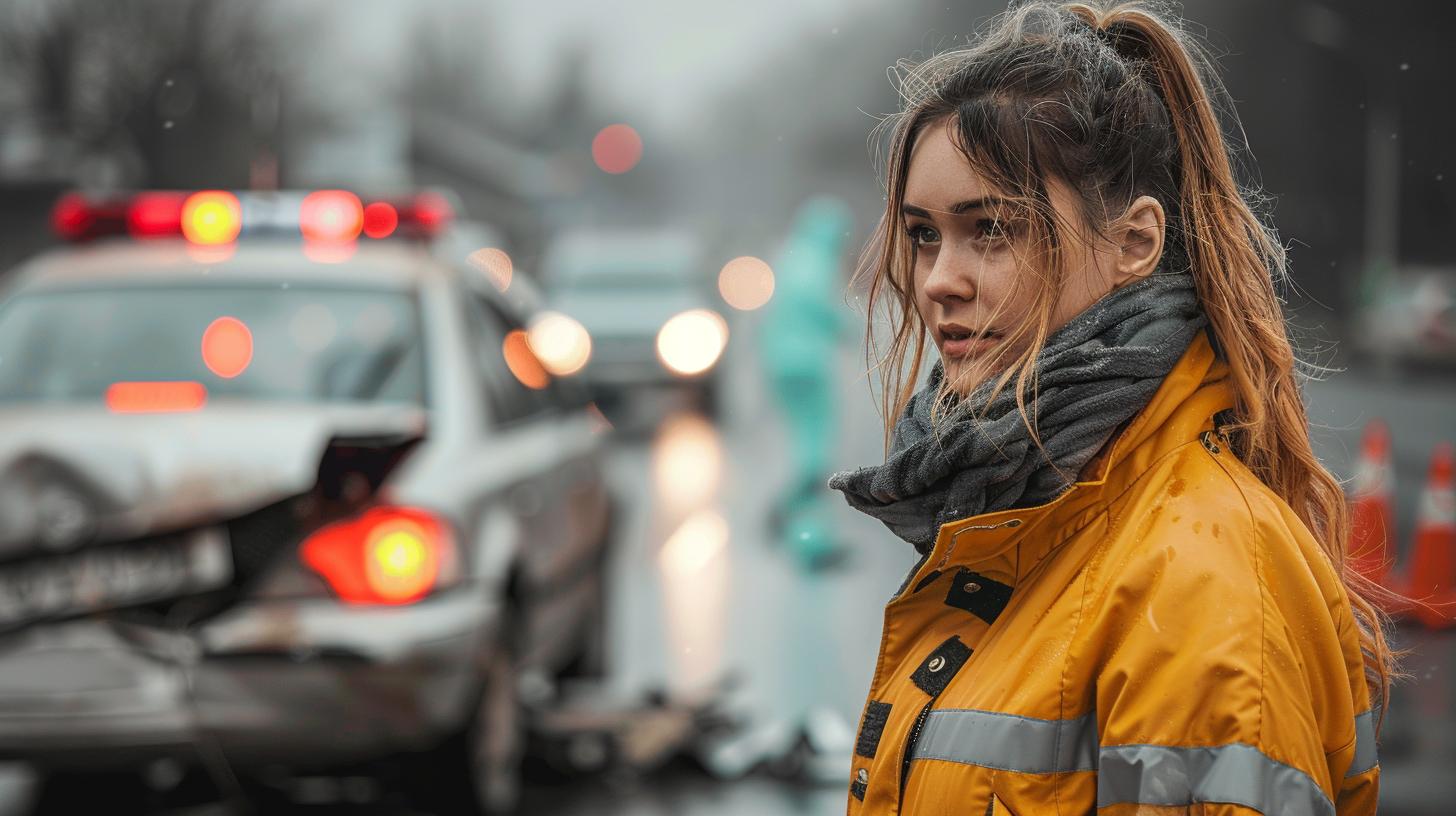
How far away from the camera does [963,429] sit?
154cm

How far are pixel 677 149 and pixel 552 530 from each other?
62.2 m

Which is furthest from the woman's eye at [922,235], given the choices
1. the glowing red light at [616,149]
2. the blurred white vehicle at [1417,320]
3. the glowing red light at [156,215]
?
the glowing red light at [616,149]

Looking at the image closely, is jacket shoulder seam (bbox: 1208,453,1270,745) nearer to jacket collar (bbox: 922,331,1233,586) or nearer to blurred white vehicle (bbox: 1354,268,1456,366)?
jacket collar (bbox: 922,331,1233,586)

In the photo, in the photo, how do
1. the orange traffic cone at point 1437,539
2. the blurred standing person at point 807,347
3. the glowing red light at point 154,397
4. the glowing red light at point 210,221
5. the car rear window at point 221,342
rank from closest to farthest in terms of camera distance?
Answer: the glowing red light at point 154,397
the car rear window at point 221,342
the glowing red light at point 210,221
the orange traffic cone at point 1437,539
the blurred standing person at point 807,347

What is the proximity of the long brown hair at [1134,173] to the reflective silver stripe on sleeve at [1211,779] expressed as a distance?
1.09 feet

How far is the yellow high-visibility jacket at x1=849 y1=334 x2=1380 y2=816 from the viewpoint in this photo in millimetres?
1327

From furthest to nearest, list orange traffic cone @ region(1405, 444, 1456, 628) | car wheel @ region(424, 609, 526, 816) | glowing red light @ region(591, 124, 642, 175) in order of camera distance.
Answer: glowing red light @ region(591, 124, 642, 175)
orange traffic cone @ region(1405, 444, 1456, 628)
car wheel @ region(424, 609, 526, 816)

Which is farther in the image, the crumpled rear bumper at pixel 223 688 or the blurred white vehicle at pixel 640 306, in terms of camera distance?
the blurred white vehicle at pixel 640 306

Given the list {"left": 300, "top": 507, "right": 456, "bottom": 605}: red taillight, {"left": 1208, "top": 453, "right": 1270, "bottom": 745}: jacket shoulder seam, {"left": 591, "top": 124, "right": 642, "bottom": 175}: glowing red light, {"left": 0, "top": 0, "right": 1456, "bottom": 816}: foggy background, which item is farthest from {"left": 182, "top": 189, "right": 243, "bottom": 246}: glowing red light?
{"left": 591, "top": 124, "right": 642, "bottom": 175}: glowing red light

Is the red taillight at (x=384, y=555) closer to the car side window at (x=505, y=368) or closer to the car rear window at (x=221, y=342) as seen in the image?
the car rear window at (x=221, y=342)

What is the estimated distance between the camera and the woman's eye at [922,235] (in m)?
1.68

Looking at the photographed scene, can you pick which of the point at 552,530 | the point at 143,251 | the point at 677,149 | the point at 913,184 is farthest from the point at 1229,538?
the point at 677,149

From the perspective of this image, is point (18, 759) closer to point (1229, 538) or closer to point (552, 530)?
point (552, 530)

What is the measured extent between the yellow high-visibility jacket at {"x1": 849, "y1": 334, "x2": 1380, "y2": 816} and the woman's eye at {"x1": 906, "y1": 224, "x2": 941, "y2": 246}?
0.30m
